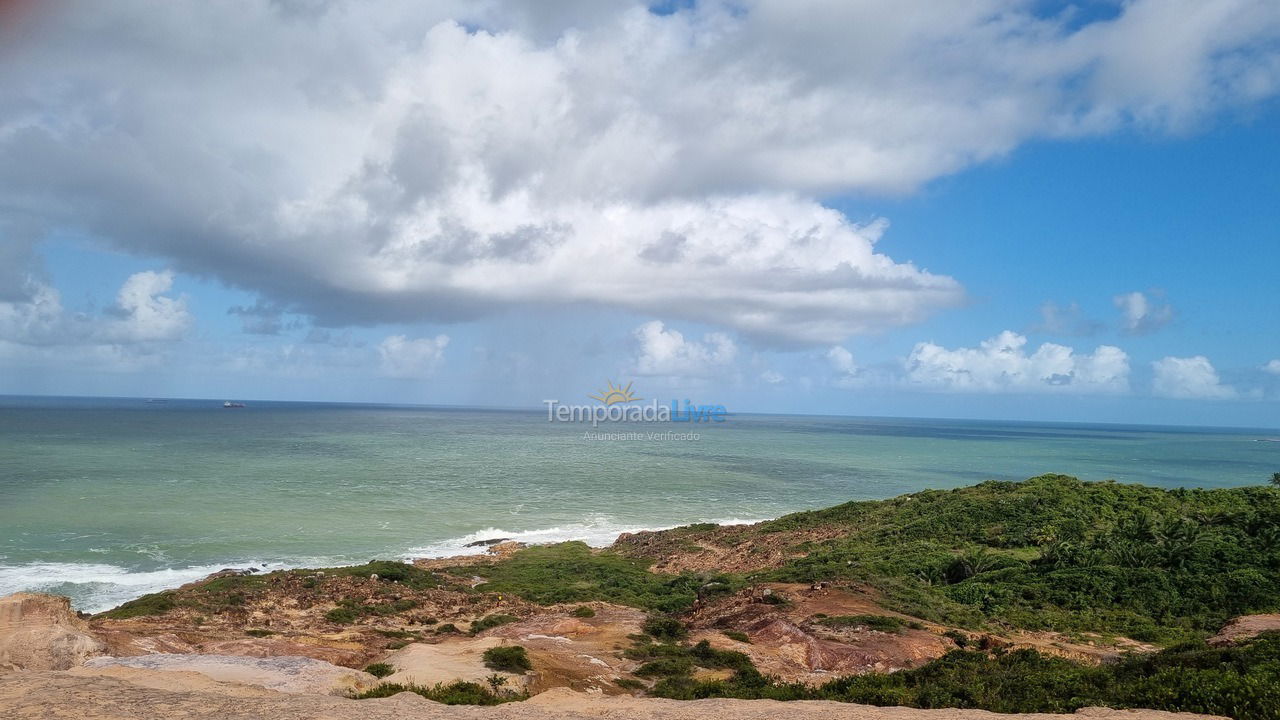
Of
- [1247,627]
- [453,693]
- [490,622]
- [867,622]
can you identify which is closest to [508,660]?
[453,693]

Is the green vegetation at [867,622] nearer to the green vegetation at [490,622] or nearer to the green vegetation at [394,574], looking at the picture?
the green vegetation at [490,622]

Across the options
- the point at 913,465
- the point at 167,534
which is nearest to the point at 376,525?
the point at 167,534

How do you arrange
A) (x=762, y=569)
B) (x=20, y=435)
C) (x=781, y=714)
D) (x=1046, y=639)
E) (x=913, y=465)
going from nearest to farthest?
(x=781, y=714)
(x=1046, y=639)
(x=762, y=569)
(x=913, y=465)
(x=20, y=435)

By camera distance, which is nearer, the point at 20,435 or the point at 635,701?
the point at 635,701

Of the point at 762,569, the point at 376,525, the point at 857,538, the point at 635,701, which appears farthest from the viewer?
the point at 376,525

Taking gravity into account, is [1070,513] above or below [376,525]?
above

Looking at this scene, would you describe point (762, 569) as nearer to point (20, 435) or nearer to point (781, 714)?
point (781, 714)

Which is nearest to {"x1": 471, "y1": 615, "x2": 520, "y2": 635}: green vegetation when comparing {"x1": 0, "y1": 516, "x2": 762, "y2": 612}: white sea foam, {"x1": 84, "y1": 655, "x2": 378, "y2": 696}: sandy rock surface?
{"x1": 84, "y1": 655, "x2": 378, "y2": 696}: sandy rock surface

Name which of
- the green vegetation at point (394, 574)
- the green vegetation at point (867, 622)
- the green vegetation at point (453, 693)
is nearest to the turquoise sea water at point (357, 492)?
the green vegetation at point (394, 574)
